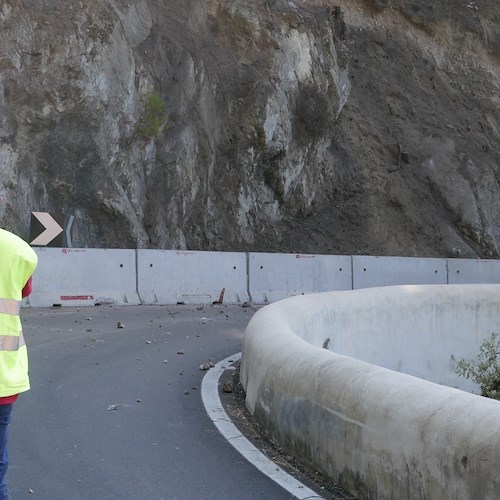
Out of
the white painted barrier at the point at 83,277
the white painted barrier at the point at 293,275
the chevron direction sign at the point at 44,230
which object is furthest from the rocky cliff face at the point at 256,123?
the white painted barrier at the point at 293,275

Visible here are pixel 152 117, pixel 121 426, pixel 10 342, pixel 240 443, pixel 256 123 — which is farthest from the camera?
pixel 256 123

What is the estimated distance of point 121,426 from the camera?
22.6 ft

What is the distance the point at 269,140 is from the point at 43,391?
70.2 feet

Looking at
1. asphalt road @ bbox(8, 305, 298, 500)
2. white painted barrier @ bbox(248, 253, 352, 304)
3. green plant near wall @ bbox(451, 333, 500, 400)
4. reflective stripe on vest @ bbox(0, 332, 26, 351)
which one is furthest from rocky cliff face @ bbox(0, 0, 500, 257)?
reflective stripe on vest @ bbox(0, 332, 26, 351)

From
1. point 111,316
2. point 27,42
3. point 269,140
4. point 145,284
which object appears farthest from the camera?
point 269,140

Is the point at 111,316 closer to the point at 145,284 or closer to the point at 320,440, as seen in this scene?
the point at 145,284

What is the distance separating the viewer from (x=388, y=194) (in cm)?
3328

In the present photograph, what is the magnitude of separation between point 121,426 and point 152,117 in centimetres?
1854

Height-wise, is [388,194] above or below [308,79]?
below

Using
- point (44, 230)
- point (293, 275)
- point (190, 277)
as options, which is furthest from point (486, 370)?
point (293, 275)

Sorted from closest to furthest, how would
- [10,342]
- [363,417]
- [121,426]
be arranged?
[10,342], [363,417], [121,426]

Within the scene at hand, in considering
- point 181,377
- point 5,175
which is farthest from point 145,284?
point 181,377

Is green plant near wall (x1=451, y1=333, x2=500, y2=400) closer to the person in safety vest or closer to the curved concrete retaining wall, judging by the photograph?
the curved concrete retaining wall

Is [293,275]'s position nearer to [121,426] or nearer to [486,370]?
[486,370]
